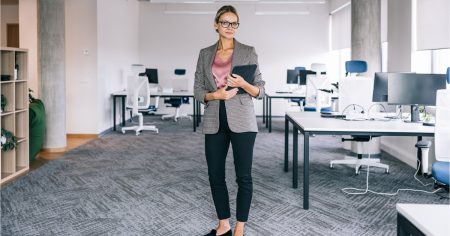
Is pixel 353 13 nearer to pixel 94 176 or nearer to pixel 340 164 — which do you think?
pixel 340 164

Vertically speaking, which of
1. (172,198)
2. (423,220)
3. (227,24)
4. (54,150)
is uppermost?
(227,24)

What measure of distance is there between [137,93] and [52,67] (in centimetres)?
230

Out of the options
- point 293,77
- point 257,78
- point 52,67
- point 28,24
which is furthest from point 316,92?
point 257,78

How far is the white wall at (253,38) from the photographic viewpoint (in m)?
12.7

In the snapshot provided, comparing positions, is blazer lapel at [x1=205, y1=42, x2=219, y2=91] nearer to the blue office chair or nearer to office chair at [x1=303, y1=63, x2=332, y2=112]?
the blue office chair

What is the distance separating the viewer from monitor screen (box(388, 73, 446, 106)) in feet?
15.2

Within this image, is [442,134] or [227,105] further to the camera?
[442,134]

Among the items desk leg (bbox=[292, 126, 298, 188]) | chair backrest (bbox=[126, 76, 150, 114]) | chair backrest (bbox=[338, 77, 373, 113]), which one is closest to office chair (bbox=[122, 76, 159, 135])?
chair backrest (bbox=[126, 76, 150, 114])

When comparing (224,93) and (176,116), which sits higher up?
(224,93)

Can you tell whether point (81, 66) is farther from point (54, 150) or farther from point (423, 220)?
point (423, 220)

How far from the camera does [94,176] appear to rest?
5340mm

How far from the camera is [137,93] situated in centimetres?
898

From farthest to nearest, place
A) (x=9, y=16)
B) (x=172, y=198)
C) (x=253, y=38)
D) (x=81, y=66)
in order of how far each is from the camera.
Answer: (x=253, y=38)
(x=9, y=16)
(x=81, y=66)
(x=172, y=198)

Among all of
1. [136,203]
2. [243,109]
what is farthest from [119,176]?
[243,109]
